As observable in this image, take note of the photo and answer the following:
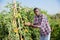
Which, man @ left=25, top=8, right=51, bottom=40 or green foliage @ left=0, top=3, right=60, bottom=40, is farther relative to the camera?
green foliage @ left=0, top=3, right=60, bottom=40

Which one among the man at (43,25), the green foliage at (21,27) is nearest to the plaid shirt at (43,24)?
the man at (43,25)

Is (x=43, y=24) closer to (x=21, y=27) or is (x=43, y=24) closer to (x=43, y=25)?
(x=43, y=25)

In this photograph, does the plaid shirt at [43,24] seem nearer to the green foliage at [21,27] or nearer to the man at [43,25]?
the man at [43,25]

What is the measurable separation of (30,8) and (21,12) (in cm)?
70

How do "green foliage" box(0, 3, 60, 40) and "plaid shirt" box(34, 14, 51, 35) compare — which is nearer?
"plaid shirt" box(34, 14, 51, 35)

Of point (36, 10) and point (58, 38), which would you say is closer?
point (36, 10)

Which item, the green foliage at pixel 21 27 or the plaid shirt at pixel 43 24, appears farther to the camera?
the green foliage at pixel 21 27

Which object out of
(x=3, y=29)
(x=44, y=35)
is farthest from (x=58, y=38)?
(x=44, y=35)

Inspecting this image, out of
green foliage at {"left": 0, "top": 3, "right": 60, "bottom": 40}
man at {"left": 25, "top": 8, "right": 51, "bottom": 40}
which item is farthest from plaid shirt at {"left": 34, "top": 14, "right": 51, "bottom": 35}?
green foliage at {"left": 0, "top": 3, "right": 60, "bottom": 40}

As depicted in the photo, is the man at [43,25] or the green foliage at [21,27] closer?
the man at [43,25]

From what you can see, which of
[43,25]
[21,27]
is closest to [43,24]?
[43,25]

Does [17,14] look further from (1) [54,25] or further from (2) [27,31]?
(1) [54,25]

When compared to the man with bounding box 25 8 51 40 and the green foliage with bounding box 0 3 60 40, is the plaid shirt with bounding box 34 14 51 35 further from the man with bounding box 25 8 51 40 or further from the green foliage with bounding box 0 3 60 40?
the green foliage with bounding box 0 3 60 40

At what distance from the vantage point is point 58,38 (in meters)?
9.11
